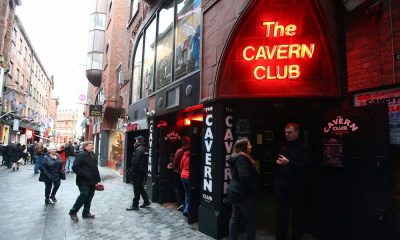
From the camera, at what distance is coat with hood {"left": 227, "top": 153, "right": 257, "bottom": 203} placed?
13.9 feet

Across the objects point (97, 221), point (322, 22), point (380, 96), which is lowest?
point (97, 221)

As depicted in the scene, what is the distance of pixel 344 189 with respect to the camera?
4664mm

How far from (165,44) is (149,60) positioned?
1.69m

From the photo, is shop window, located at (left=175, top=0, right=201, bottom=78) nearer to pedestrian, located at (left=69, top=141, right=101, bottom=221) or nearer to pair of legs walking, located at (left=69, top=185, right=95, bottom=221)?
pedestrian, located at (left=69, top=141, right=101, bottom=221)

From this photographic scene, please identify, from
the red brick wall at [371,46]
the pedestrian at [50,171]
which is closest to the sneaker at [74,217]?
the pedestrian at [50,171]

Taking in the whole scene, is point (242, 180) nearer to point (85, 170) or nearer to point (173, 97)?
point (85, 170)

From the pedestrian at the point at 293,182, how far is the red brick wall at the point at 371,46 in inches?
52.0

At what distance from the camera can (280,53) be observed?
207 inches

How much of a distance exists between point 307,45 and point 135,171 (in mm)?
5099

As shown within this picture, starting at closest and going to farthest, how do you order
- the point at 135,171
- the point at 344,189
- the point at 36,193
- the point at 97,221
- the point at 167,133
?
1. the point at 344,189
2. the point at 97,221
3. the point at 135,171
4. the point at 167,133
5. the point at 36,193

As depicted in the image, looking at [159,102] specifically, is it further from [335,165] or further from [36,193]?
[335,165]

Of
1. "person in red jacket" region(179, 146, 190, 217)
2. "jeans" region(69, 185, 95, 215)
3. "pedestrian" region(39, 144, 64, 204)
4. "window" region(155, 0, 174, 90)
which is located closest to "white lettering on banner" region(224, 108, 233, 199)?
"person in red jacket" region(179, 146, 190, 217)

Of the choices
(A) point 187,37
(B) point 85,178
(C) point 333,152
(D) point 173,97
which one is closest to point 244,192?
(C) point 333,152

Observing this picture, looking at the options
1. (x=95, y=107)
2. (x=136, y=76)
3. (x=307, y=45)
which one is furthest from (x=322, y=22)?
(x=95, y=107)
